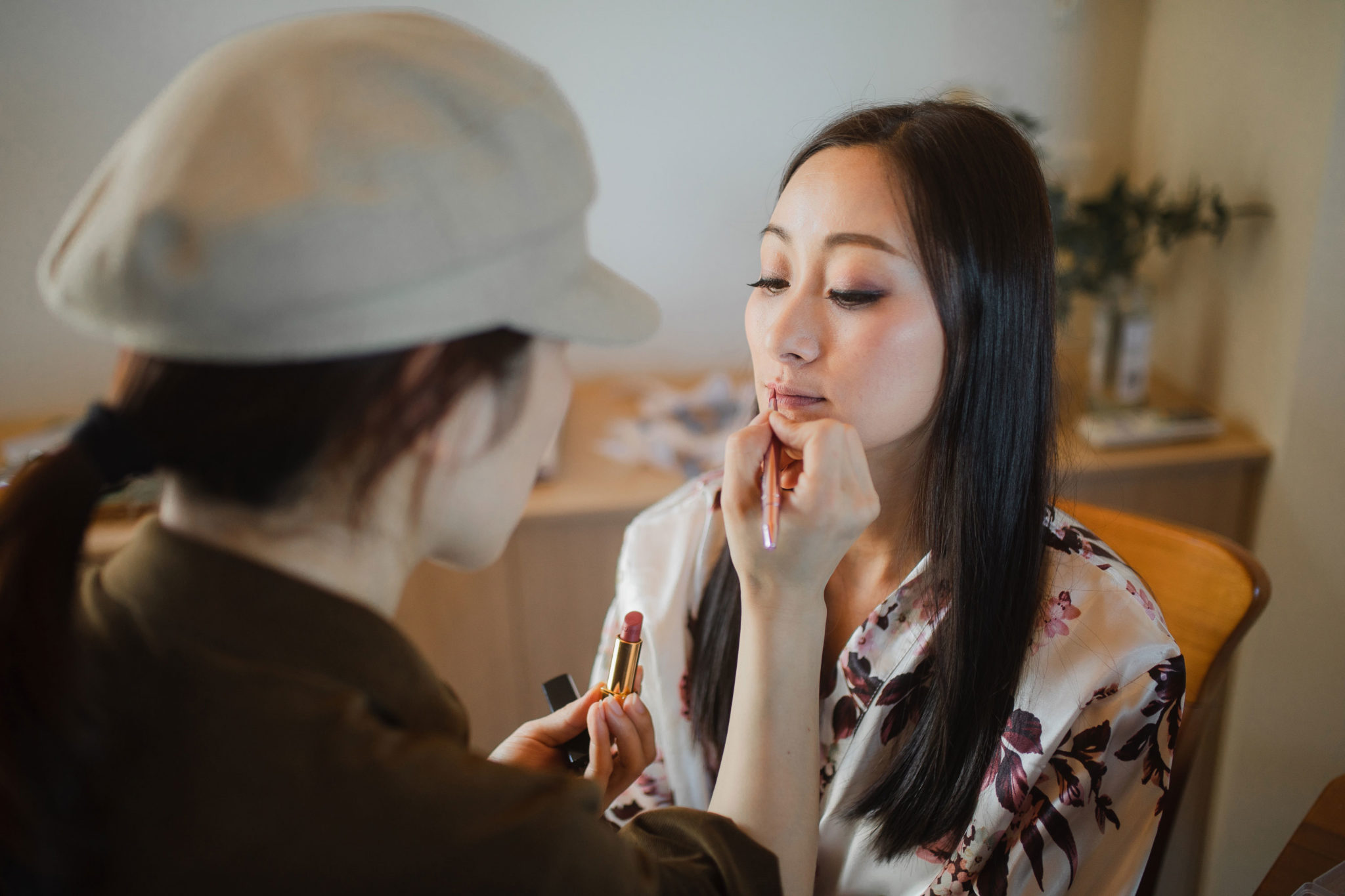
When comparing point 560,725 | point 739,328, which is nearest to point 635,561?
point 560,725

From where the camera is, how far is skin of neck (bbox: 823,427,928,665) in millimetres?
911

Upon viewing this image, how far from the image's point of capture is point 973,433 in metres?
0.84

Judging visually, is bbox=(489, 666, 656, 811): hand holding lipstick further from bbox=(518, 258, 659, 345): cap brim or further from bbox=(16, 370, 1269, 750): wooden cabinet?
bbox=(16, 370, 1269, 750): wooden cabinet

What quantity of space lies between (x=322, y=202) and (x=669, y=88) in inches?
57.2

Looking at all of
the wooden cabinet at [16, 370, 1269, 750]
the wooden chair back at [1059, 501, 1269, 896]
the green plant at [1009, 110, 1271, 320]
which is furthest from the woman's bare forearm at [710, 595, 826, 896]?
the green plant at [1009, 110, 1271, 320]

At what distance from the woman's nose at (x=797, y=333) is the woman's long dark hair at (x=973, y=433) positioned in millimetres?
115

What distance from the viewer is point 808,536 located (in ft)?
2.19

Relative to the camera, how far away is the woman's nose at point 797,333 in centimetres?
81

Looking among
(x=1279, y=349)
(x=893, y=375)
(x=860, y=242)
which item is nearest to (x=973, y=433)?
(x=893, y=375)

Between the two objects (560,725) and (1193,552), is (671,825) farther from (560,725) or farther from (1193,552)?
(1193,552)

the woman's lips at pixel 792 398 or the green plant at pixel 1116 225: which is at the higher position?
the green plant at pixel 1116 225

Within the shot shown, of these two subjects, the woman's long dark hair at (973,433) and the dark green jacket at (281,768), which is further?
the woman's long dark hair at (973,433)

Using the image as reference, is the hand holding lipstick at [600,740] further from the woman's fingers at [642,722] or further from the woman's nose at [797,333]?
the woman's nose at [797,333]

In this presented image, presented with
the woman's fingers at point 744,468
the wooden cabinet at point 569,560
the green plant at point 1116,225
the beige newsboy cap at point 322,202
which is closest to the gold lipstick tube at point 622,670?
the woman's fingers at point 744,468
